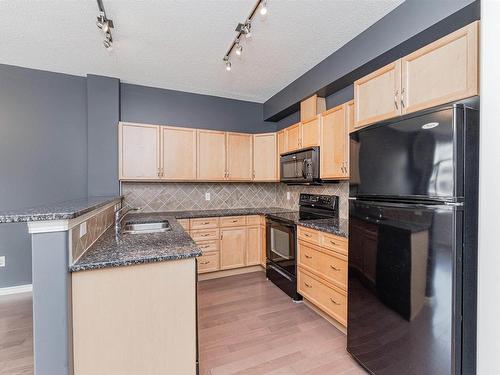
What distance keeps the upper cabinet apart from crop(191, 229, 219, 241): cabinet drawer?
2288 mm

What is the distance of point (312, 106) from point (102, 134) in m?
2.80

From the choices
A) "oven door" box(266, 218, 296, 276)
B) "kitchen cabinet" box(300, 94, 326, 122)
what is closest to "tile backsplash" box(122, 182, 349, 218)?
"oven door" box(266, 218, 296, 276)

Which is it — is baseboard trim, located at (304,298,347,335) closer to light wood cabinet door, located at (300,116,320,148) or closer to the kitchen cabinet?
light wood cabinet door, located at (300,116,320,148)

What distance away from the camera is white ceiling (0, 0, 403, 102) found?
192 cm

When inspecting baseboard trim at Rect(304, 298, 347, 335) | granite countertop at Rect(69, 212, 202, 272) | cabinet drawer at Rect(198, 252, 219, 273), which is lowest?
baseboard trim at Rect(304, 298, 347, 335)

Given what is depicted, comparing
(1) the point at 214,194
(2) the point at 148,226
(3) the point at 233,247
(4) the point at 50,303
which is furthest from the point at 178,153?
(4) the point at 50,303

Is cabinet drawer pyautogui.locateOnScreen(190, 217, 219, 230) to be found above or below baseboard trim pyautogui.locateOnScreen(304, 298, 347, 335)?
above

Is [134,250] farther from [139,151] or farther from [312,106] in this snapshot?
[312,106]

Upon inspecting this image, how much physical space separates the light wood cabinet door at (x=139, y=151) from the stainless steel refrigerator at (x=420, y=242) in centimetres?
270

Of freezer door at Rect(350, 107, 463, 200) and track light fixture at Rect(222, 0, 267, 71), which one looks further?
track light fixture at Rect(222, 0, 267, 71)

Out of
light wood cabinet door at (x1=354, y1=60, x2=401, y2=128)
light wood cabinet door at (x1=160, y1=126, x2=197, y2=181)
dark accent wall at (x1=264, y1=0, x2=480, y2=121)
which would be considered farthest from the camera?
light wood cabinet door at (x1=160, y1=126, x2=197, y2=181)

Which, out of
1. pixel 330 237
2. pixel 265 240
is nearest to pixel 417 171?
pixel 330 237

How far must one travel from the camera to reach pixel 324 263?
2299mm

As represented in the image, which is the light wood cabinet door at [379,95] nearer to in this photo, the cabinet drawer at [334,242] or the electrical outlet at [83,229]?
the cabinet drawer at [334,242]
